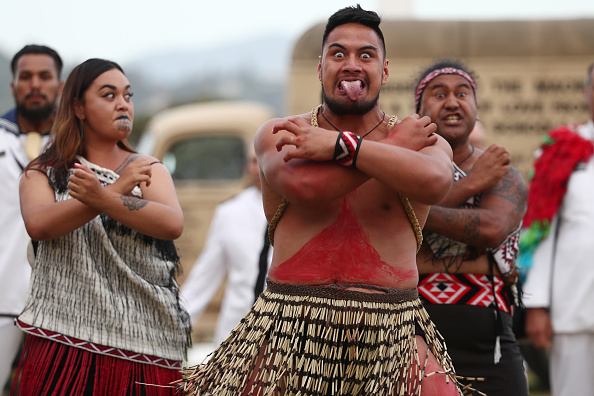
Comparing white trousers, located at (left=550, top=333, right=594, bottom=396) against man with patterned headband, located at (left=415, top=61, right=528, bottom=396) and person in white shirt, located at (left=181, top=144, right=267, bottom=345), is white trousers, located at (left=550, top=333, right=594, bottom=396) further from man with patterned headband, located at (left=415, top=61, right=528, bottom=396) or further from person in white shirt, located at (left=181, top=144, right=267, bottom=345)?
person in white shirt, located at (left=181, top=144, right=267, bottom=345)

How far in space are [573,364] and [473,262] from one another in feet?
5.94

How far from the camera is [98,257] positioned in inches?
137

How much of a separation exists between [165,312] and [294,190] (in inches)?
43.3

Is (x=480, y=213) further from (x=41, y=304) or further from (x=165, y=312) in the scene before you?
(x=41, y=304)

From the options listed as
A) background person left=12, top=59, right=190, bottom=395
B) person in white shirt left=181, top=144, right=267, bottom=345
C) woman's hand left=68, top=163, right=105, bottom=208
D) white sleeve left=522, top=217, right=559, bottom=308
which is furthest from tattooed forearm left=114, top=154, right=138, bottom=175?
white sleeve left=522, top=217, right=559, bottom=308

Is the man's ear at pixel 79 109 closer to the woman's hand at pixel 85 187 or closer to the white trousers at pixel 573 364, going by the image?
the woman's hand at pixel 85 187

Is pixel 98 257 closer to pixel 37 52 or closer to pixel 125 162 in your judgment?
pixel 125 162

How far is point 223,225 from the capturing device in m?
6.62

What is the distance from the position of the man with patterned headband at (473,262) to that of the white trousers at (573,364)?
143cm

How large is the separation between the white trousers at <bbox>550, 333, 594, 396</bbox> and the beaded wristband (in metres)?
3.07

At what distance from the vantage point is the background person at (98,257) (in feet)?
11.0

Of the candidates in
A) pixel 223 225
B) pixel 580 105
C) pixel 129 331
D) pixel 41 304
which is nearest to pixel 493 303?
pixel 129 331

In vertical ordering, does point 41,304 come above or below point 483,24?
below

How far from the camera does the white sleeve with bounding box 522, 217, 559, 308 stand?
204 inches
